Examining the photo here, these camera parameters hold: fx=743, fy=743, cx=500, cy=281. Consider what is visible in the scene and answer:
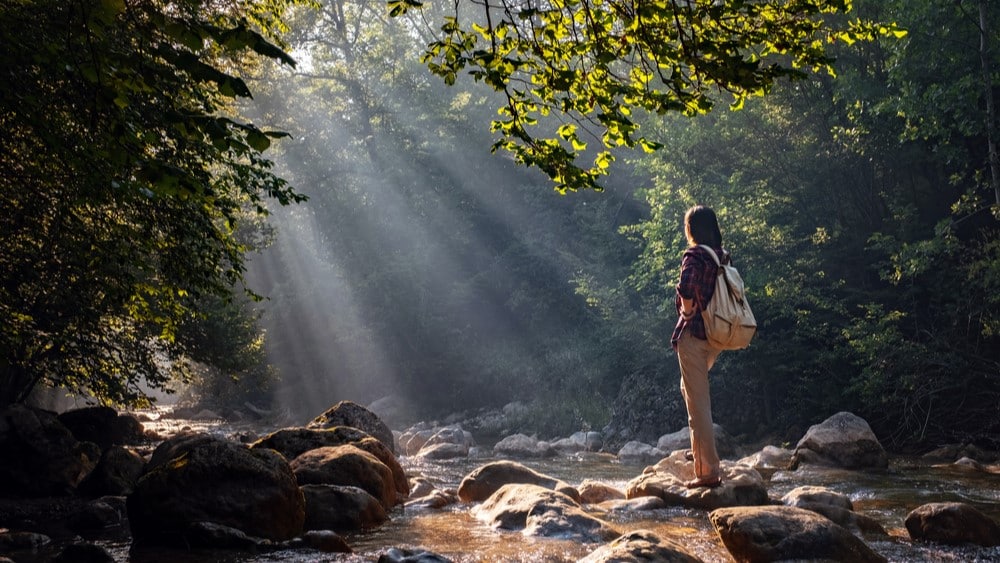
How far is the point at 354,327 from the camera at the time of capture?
3253cm

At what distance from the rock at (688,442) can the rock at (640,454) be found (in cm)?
34

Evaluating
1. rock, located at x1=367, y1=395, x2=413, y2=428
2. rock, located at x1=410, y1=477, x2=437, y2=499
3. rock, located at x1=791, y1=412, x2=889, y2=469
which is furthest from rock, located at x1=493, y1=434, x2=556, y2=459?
rock, located at x1=367, y1=395, x2=413, y2=428

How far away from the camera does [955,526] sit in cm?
552

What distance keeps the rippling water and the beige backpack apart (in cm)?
161

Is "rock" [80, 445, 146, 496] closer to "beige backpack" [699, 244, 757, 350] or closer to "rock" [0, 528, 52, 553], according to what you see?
"rock" [0, 528, 52, 553]

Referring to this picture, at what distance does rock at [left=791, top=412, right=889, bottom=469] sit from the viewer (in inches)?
418

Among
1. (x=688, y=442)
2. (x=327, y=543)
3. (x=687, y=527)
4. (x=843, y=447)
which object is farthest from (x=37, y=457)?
(x=688, y=442)

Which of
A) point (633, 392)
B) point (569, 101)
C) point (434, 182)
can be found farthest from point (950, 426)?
point (434, 182)

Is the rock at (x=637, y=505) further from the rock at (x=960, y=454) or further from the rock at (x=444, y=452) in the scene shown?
the rock at (x=444, y=452)

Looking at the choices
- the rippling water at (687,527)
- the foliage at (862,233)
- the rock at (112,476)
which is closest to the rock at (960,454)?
the foliage at (862,233)

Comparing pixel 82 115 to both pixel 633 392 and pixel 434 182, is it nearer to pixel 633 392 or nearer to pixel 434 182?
pixel 633 392

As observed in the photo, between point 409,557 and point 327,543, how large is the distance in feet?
3.41

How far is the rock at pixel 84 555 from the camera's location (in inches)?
196

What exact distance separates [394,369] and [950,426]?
22.2 m
